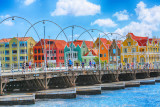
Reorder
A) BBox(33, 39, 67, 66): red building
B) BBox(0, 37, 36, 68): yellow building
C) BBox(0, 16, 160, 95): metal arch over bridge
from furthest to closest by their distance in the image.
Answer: BBox(0, 37, 36, 68): yellow building, BBox(33, 39, 67, 66): red building, BBox(0, 16, 160, 95): metal arch over bridge

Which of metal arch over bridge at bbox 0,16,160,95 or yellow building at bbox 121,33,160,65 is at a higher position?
yellow building at bbox 121,33,160,65

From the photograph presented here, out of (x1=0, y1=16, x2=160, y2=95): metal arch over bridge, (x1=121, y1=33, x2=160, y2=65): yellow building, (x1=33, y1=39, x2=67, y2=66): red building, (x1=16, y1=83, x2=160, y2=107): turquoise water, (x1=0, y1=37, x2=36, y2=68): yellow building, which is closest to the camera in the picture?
(x1=16, y1=83, x2=160, y2=107): turquoise water

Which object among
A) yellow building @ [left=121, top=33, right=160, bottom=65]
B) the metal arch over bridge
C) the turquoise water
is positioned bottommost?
the turquoise water

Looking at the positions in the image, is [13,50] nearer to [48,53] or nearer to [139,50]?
[48,53]

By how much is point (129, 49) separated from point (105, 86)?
2190 inches

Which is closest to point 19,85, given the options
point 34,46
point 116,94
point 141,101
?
point 116,94

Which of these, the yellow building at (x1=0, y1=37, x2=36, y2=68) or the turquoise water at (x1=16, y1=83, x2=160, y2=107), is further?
the yellow building at (x1=0, y1=37, x2=36, y2=68)

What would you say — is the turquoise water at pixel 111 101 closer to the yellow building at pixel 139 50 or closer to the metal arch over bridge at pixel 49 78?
the metal arch over bridge at pixel 49 78

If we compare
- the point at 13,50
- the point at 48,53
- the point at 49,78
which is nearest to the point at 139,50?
the point at 48,53

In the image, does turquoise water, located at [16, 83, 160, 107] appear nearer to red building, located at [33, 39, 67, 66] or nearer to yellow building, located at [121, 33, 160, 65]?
yellow building, located at [121, 33, 160, 65]

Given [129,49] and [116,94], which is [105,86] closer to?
[116,94]

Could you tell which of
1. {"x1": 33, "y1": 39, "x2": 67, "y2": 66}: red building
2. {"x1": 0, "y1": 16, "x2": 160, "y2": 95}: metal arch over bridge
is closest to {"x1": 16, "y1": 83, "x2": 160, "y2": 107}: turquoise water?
{"x1": 0, "y1": 16, "x2": 160, "y2": 95}: metal arch over bridge

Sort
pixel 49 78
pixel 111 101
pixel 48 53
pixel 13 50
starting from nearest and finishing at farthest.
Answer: pixel 111 101 < pixel 49 78 < pixel 48 53 < pixel 13 50

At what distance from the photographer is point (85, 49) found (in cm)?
12288
